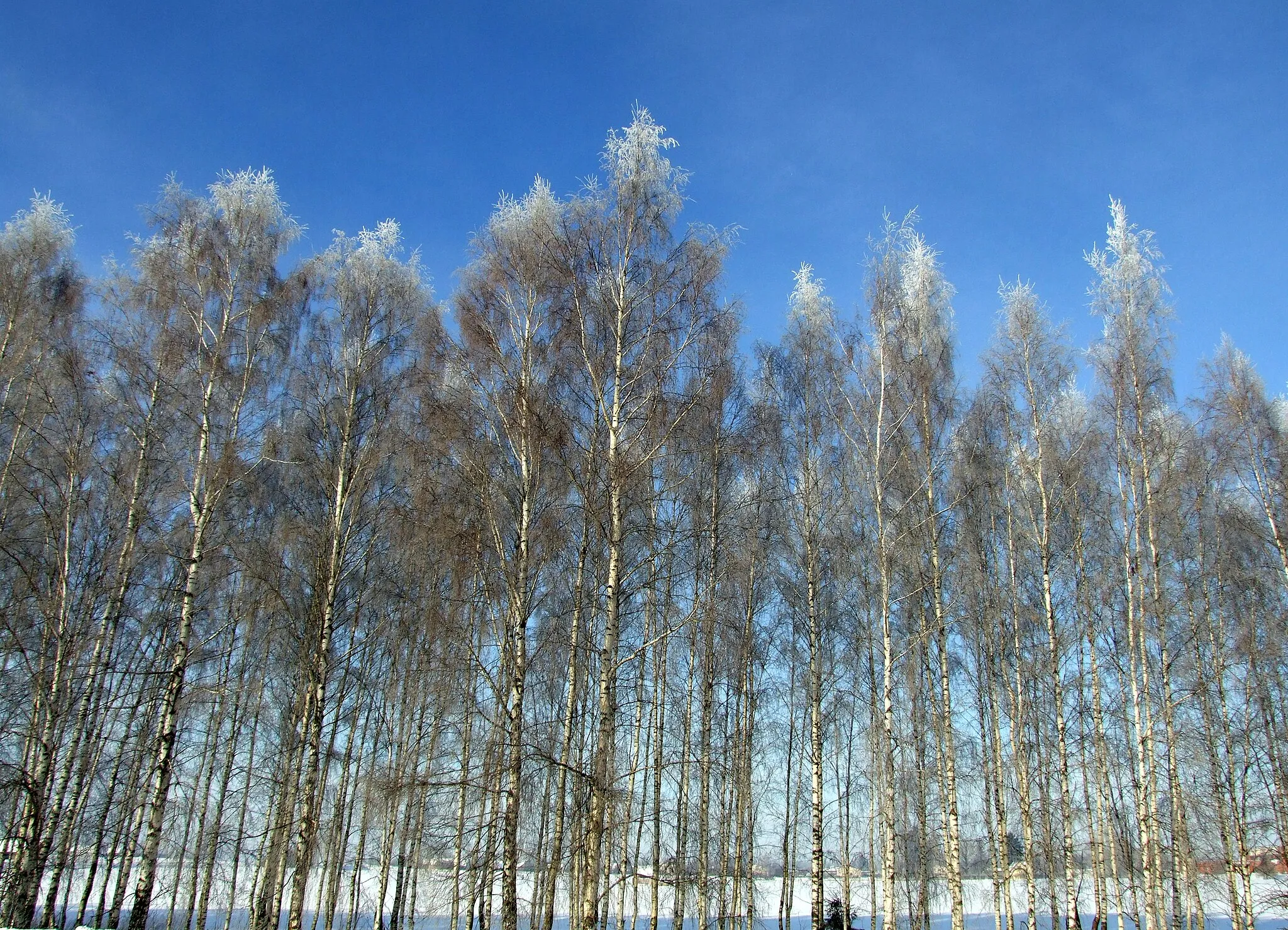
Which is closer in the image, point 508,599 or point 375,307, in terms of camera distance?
point 508,599

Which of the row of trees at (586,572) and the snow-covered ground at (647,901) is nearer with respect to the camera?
the row of trees at (586,572)

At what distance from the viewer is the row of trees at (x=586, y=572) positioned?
10117 millimetres

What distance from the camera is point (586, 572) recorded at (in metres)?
11.7

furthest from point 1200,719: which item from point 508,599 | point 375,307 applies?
point 375,307

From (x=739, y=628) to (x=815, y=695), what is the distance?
1.76m

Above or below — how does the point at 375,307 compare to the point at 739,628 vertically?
above

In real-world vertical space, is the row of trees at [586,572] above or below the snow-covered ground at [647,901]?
above

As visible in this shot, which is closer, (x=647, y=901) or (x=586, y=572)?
(x=586, y=572)

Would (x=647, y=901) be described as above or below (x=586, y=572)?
below

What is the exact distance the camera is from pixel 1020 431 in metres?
14.3

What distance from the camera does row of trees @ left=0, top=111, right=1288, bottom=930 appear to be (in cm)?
1012

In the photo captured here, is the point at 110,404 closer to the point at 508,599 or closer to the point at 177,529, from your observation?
the point at 177,529

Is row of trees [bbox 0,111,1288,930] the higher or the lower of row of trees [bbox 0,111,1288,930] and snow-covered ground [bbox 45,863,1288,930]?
the higher

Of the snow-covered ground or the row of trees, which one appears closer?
the row of trees
